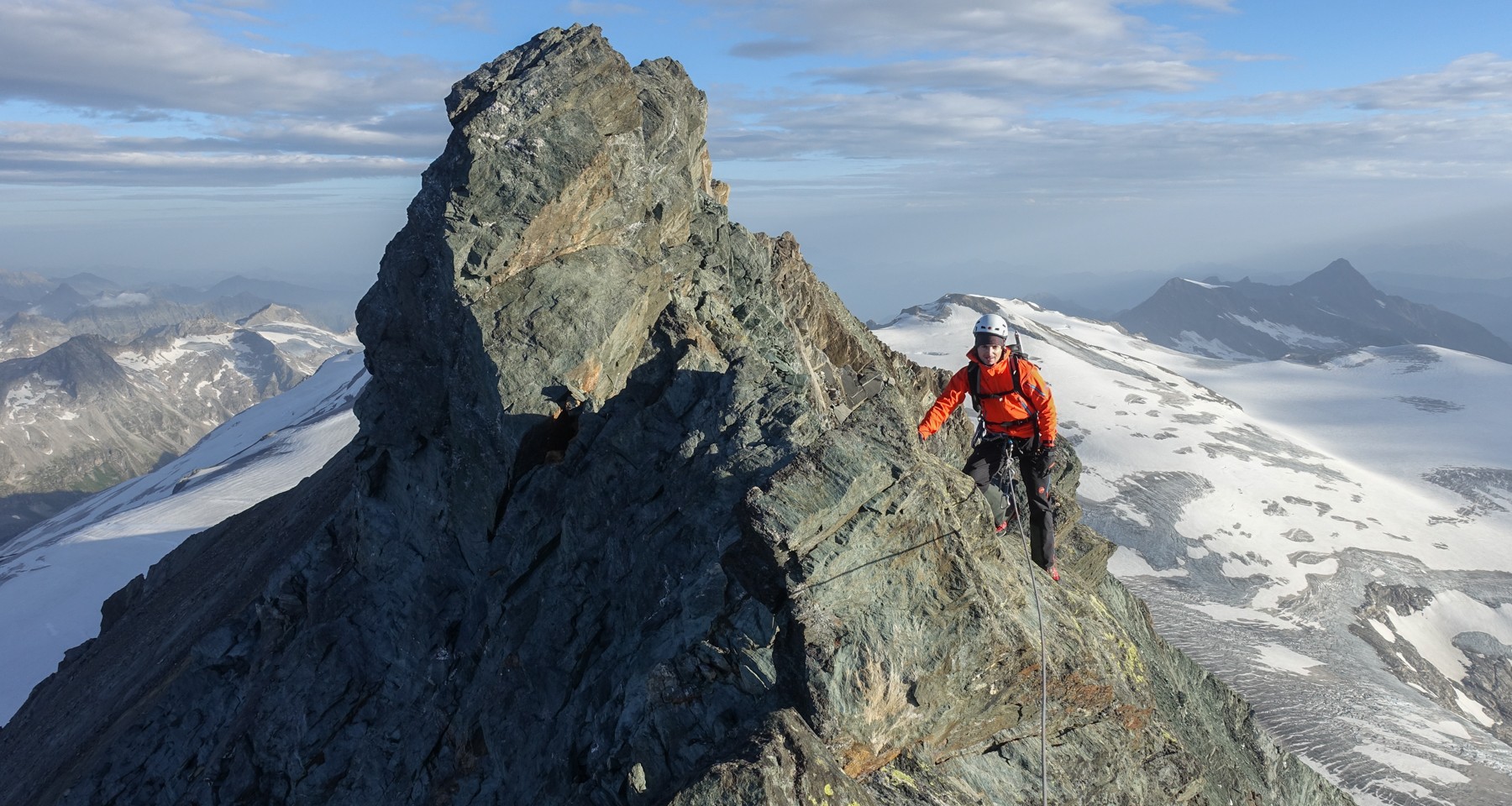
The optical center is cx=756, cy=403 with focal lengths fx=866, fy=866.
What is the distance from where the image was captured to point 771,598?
12.5 meters

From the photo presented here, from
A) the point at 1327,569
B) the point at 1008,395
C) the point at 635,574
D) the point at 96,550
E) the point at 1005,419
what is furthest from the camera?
the point at 96,550

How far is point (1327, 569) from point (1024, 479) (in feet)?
348

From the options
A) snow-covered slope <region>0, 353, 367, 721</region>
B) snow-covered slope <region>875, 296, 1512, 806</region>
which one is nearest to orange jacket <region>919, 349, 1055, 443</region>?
snow-covered slope <region>875, 296, 1512, 806</region>

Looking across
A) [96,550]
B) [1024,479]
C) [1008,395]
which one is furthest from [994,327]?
[96,550]

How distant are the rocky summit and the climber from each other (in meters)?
0.95

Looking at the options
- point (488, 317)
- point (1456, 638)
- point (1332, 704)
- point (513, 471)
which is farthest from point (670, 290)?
point (1456, 638)

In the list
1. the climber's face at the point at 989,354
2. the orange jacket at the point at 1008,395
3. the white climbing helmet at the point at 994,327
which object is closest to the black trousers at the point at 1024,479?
the orange jacket at the point at 1008,395

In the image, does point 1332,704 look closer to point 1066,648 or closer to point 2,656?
point 1066,648

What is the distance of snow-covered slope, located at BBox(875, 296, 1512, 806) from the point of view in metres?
63.6

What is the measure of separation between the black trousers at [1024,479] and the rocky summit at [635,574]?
779mm

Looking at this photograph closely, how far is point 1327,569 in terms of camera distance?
337 feet

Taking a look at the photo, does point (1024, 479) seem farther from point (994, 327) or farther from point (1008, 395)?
point (994, 327)

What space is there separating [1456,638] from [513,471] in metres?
109

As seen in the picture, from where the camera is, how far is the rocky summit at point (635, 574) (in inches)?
485
